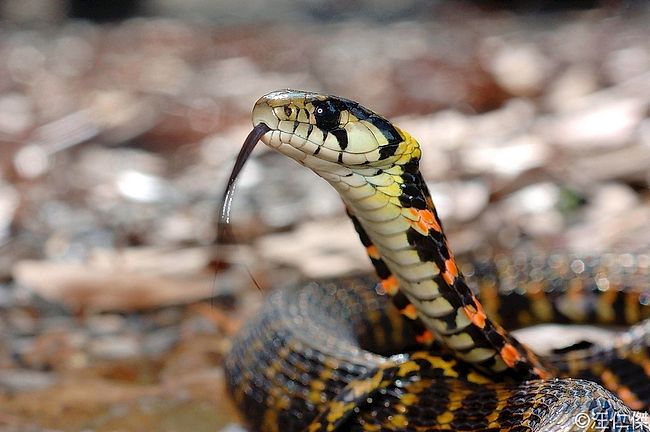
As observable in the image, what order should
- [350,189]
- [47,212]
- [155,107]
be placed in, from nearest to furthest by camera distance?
1. [350,189]
2. [47,212]
3. [155,107]

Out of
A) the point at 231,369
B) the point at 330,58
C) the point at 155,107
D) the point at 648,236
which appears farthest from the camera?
the point at 330,58

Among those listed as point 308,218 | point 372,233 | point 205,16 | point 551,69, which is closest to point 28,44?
point 205,16

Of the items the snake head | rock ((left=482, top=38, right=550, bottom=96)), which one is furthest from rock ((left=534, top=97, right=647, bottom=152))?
the snake head

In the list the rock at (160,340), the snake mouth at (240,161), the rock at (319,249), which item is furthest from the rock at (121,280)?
the snake mouth at (240,161)

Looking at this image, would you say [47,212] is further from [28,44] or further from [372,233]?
[28,44]

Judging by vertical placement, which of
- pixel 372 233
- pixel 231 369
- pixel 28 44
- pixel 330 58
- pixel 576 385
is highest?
pixel 372 233

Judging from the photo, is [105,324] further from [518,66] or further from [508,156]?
[518,66]

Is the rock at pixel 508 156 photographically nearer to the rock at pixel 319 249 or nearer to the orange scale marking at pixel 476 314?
the rock at pixel 319 249
